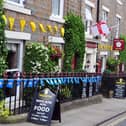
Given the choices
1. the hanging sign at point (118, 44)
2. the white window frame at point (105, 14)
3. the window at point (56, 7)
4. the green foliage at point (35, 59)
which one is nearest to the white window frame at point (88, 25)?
the white window frame at point (105, 14)

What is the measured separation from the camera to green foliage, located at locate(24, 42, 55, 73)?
48.2 feet

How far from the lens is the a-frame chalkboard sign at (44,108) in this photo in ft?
37.6

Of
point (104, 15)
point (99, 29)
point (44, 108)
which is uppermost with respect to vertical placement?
point (104, 15)

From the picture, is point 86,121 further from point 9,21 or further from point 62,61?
point 62,61

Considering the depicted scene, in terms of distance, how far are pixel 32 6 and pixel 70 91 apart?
3347 mm

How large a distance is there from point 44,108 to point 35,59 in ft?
11.6

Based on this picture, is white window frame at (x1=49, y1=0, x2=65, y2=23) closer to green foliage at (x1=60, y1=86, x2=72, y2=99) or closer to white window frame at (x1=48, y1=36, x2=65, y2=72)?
white window frame at (x1=48, y1=36, x2=65, y2=72)

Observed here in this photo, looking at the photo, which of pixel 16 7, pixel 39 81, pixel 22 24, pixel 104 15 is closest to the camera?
pixel 39 81

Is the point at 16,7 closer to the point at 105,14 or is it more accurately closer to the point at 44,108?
the point at 44,108

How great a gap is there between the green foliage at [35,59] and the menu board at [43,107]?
3012mm

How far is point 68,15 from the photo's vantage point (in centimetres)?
1889

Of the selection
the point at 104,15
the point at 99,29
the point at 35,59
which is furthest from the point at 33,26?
the point at 104,15

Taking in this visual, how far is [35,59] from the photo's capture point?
14.7 metres

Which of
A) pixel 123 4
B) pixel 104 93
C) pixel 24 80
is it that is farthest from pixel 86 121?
pixel 123 4
